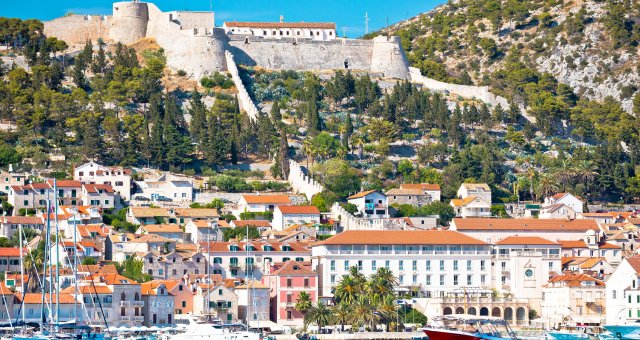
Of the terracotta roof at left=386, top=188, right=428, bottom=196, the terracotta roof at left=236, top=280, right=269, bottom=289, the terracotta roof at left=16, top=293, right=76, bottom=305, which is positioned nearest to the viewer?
the terracotta roof at left=16, top=293, right=76, bottom=305

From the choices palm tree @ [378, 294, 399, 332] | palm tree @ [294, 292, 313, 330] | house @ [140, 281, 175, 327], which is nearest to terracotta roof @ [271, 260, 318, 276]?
palm tree @ [294, 292, 313, 330]

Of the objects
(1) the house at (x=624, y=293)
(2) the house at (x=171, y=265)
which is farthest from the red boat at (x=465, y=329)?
(2) the house at (x=171, y=265)

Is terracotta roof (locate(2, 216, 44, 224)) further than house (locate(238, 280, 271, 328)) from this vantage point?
Yes

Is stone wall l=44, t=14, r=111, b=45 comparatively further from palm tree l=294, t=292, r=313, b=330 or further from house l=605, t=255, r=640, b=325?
house l=605, t=255, r=640, b=325

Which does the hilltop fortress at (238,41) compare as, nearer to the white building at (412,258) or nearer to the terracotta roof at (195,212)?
the terracotta roof at (195,212)

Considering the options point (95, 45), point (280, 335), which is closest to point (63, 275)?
point (280, 335)

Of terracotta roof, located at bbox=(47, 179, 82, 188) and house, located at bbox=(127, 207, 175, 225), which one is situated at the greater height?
terracotta roof, located at bbox=(47, 179, 82, 188)

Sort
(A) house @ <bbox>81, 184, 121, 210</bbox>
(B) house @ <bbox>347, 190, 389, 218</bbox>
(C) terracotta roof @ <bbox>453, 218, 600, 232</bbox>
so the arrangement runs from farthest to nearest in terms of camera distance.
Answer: (B) house @ <bbox>347, 190, 389, 218</bbox>
(A) house @ <bbox>81, 184, 121, 210</bbox>
(C) terracotta roof @ <bbox>453, 218, 600, 232</bbox>
